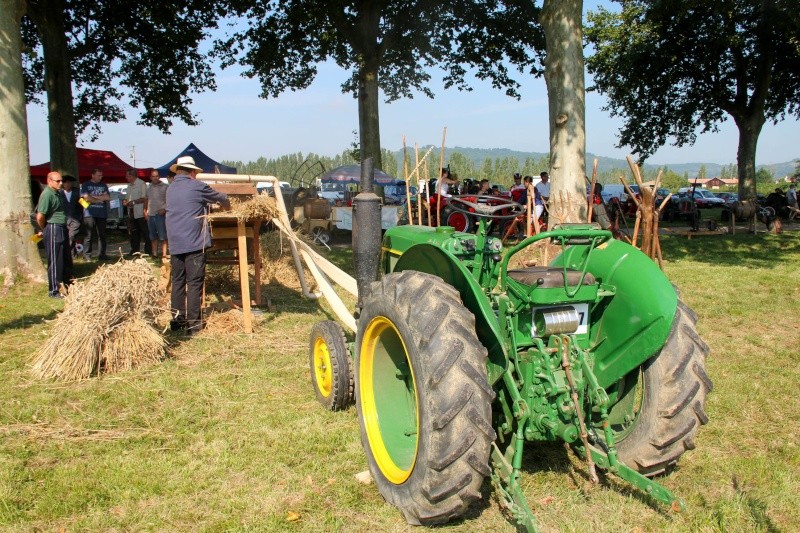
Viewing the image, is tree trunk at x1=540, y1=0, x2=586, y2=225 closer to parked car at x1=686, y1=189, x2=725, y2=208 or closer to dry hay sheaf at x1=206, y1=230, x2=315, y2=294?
dry hay sheaf at x1=206, y1=230, x2=315, y2=294

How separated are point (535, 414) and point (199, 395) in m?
2.98

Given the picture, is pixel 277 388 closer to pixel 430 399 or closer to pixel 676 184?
pixel 430 399

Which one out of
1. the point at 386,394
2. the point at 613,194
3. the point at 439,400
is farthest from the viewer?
the point at 613,194

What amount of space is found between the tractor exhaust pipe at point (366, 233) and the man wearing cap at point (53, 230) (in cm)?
600

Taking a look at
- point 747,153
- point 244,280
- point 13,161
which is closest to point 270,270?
point 244,280

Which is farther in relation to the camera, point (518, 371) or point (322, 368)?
point (322, 368)

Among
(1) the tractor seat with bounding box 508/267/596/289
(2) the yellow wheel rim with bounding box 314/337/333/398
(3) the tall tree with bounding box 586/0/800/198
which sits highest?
(3) the tall tree with bounding box 586/0/800/198

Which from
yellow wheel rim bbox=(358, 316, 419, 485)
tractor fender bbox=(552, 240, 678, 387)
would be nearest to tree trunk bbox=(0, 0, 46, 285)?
yellow wheel rim bbox=(358, 316, 419, 485)

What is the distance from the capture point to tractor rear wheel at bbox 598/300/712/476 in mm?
3025

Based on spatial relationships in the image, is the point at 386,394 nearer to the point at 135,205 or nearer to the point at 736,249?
the point at 135,205

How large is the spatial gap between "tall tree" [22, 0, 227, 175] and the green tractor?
44.7 ft

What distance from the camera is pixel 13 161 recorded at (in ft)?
29.3

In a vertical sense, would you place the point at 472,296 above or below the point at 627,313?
above

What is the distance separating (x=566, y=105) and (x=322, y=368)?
718 centimetres
